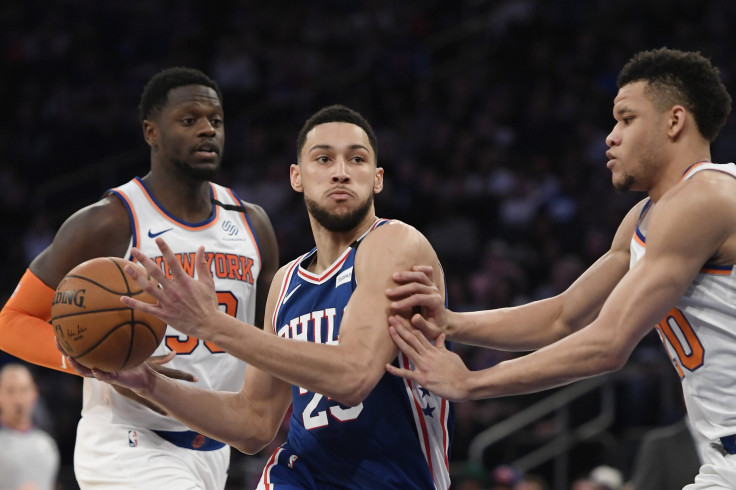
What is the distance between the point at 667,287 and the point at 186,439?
7.83ft

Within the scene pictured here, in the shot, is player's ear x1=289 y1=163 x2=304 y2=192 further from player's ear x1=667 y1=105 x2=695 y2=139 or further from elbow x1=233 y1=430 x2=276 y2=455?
player's ear x1=667 y1=105 x2=695 y2=139

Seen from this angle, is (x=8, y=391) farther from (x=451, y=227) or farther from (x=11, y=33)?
(x=11, y=33)

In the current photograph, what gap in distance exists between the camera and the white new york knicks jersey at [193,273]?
457cm

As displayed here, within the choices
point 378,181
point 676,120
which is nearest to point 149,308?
point 378,181

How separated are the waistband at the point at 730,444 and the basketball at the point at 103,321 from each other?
2.18 m

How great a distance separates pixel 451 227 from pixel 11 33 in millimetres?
9410

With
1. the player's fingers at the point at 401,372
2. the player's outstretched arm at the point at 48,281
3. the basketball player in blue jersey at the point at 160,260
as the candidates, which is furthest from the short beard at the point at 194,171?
the player's fingers at the point at 401,372

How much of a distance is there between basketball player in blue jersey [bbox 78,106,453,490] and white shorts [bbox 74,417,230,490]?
1.56 ft

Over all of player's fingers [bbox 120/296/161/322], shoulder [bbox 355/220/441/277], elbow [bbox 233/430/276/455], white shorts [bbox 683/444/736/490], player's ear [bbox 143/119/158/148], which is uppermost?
player's ear [bbox 143/119/158/148]

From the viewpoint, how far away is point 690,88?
3.72 metres

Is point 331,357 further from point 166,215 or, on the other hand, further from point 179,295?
point 166,215

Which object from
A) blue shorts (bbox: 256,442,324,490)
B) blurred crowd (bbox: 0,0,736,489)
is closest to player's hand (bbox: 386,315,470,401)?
blue shorts (bbox: 256,442,324,490)

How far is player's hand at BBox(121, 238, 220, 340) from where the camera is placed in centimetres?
319

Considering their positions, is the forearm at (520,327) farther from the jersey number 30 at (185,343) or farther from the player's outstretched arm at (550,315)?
the jersey number 30 at (185,343)
